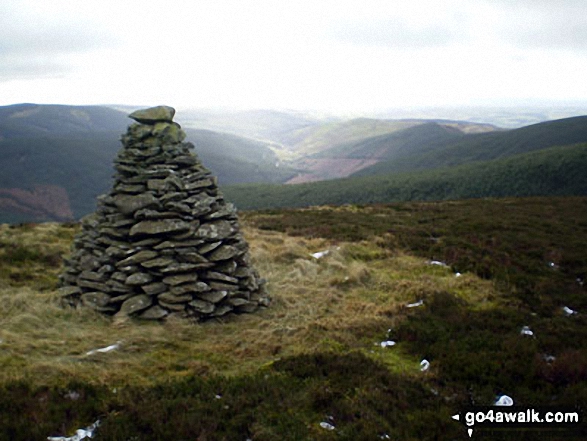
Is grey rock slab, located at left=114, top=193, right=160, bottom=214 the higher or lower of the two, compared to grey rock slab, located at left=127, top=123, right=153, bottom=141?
lower

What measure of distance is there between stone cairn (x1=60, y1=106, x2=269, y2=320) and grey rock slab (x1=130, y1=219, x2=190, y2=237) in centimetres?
3

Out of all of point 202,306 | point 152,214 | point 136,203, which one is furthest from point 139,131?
point 202,306

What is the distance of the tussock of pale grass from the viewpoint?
8.18m

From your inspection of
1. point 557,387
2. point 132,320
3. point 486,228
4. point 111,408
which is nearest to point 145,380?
point 111,408

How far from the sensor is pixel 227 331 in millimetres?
10484

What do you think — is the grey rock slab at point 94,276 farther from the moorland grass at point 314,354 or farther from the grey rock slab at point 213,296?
the grey rock slab at point 213,296

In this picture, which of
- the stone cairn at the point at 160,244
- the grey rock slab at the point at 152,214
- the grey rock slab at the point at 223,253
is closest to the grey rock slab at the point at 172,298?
the stone cairn at the point at 160,244

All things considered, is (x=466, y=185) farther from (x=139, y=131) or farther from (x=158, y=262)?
(x=158, y=262)

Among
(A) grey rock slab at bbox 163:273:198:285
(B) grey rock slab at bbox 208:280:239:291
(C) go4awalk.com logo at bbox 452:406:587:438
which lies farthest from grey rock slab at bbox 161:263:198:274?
(C) go4awalk.com logo at bbox 452:406:587:438

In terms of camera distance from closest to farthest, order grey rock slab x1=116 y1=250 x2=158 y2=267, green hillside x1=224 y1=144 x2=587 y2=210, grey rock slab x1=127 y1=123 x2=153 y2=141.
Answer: grey rock slab x1=116 y1=250 x2=158 y2=267 → grey rock slab x1=127 y1=123 x2=153 y2=141 → green hillside x1=224 y1=144 x2=587 y2=210

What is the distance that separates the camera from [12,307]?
37.7ft

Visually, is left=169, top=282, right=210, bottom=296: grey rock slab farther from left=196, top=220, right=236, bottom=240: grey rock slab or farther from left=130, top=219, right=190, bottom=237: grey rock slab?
left=130, top=219, right=190, bottom=237: grey rock slab

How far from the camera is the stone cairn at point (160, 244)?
1097cm

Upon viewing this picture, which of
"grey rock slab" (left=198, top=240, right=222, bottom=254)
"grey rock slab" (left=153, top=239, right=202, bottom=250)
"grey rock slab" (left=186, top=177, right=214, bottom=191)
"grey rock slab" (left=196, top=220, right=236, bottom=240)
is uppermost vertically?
"grey rock slab" (left=186, top=177, right=214, bottom=191)
